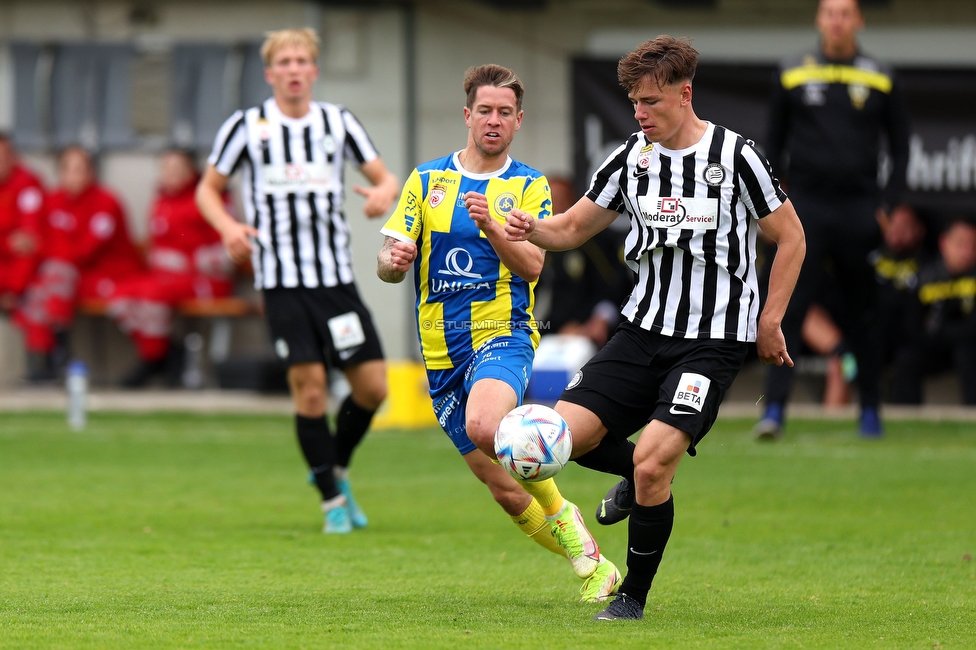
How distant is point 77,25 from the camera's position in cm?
1648

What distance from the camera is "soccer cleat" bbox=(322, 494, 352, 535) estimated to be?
735 cm

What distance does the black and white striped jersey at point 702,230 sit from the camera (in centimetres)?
525

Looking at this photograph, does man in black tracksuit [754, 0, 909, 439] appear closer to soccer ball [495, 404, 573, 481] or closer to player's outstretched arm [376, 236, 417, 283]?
player's outstretched arm [376, 236, 417, 283]

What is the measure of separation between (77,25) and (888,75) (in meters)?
9.73

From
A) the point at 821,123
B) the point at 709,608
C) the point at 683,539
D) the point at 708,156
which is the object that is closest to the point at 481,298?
the point at 708,156

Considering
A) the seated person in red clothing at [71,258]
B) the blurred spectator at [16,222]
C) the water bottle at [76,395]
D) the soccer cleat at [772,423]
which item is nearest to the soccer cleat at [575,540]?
the soccer cleat at [772,423]

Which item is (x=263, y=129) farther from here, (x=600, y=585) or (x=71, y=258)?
(x=71, y=258)

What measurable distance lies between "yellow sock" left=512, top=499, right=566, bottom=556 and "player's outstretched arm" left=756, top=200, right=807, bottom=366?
1157 mm

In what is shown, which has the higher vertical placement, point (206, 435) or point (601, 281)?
point (601, 281)

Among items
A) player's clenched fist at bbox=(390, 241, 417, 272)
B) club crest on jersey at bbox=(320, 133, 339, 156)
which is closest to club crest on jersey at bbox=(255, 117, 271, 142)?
club crest on jersey at bbox=(320, 133, 339, 156)

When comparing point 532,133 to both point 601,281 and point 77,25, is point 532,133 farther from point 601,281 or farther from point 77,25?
point 77,25

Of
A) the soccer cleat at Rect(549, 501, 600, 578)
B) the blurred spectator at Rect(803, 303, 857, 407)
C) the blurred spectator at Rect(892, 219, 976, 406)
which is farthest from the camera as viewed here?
the blurred spectator at Rect(803, 303, 857, 407)

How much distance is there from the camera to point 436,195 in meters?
5.91

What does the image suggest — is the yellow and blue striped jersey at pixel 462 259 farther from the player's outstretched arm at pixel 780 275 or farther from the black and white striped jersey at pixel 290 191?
the black and white striped jersey at pixel 290 191
